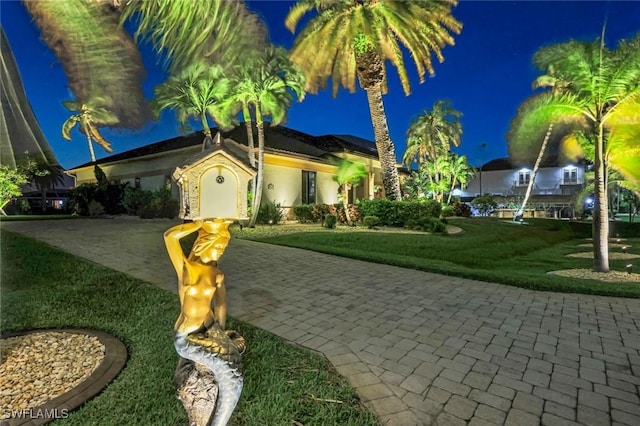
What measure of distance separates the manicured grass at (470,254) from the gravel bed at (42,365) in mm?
6847

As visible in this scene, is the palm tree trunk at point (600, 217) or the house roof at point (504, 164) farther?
the house roof at point (504, 164)

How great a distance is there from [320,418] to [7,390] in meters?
2.73

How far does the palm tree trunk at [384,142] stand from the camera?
17.8m

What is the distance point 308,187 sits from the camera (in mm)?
21250

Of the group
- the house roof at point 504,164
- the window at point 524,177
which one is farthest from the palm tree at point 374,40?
the house roof at point 504,164

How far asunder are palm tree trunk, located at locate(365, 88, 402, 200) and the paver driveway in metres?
10.8

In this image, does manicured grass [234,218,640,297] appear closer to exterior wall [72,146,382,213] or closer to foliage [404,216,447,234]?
foliage [404,216,447,234]

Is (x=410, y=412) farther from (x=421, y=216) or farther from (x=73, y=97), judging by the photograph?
(x=421, y=216)

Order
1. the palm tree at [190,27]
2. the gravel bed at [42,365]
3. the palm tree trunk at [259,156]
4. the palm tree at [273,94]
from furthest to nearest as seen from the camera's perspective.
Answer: the palm tree trunk at [259,156], the palm tree at [273,94], the gravel bed at [42,365], the palm tree at [190,27]

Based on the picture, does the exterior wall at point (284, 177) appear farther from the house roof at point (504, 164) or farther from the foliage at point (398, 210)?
the house roof at point (504, 164)

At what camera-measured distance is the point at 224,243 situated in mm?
1872

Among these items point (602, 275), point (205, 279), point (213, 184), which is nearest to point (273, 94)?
point (602, 275)

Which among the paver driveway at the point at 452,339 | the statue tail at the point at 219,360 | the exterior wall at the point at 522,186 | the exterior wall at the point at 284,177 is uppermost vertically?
the exterior wall at the point at 522,186

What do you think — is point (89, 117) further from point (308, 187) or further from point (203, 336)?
point (308, 187)
